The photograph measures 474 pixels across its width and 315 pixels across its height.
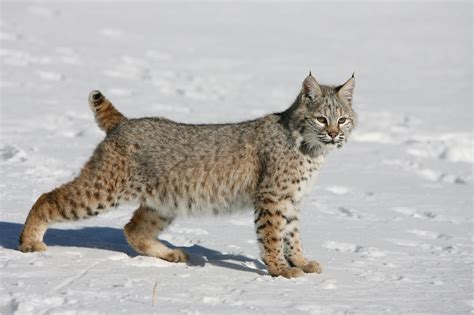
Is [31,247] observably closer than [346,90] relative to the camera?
Yes

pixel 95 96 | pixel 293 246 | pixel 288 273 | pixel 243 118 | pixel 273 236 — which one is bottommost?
pixel 288 273

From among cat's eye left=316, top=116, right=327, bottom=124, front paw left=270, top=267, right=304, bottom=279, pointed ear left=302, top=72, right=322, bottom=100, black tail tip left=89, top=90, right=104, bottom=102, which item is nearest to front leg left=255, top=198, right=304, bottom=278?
front paw left=270, top=267, right=304, bottom=279

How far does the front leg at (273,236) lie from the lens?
602 centimetres

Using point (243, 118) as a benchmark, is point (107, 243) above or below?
below

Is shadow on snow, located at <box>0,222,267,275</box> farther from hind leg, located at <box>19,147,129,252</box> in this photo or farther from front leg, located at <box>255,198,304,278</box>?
hind leg, located at <box>19,147,129,252</box>

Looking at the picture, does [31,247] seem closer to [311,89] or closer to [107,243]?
[107,243]

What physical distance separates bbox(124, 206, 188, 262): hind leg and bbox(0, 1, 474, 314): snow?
5.2 inches

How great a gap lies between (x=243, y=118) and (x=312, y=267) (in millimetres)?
5660

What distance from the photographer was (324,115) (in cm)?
621

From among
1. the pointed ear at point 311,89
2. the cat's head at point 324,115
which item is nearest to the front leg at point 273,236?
the cat's head at point 324,115

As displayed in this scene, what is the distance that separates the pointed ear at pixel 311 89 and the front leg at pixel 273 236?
0.86 m

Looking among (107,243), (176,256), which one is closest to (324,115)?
(176,256)

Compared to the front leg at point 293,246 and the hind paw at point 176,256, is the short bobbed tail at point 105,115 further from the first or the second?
the front leg at point 293,246

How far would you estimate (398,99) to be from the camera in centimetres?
1377
